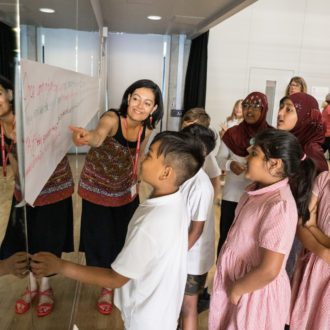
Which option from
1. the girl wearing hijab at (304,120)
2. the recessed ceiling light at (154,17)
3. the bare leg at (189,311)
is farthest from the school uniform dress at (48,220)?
the recessed ceiling light at (154,17)

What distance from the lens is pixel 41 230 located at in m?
1.18

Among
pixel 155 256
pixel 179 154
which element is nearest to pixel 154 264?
pixel 155 256

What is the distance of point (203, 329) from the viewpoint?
179cm

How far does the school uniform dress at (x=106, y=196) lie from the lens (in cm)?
171

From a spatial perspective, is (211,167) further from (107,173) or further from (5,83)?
(5,83)

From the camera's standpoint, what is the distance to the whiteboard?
2.47 feet

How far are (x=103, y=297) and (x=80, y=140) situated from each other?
3.53ft

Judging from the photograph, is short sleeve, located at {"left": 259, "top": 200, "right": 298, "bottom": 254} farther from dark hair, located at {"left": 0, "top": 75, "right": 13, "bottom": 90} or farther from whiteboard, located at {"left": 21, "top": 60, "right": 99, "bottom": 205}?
dark hair, located at {"left": 0, "top": 75, "right": 13, "bottom": 90}

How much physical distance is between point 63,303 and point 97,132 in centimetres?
86

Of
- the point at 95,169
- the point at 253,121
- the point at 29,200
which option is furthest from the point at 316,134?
the point at 29,200

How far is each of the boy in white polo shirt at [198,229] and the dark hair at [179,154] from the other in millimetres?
311

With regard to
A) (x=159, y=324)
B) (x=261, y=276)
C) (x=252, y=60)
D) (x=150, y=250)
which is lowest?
(x=159, y=324)

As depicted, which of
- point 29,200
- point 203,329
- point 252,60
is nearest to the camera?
point 29,200

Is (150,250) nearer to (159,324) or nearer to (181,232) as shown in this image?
(181,232)
